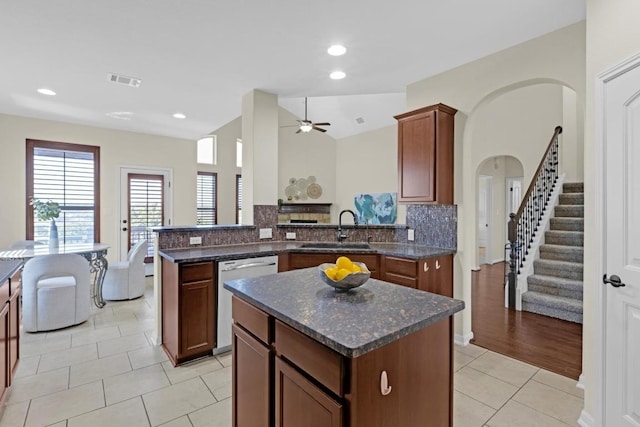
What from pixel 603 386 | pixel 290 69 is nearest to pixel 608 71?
pixel 603 386

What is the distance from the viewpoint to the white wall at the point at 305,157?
364 inches

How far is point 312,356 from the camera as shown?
1.12 m

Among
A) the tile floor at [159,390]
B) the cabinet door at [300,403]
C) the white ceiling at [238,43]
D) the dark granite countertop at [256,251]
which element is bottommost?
the tile floor at [159,390]

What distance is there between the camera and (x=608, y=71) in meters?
1.76

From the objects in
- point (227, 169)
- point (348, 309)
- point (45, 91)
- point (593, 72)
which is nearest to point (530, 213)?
point (593, 72)

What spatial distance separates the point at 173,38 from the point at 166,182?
427 cm

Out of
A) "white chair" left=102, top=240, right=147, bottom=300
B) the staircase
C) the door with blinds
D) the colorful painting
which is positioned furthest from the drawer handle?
the colorful painting

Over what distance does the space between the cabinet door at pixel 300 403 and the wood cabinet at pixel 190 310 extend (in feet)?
5.47

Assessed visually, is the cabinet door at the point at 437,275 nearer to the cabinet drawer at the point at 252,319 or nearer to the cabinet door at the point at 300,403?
the cabinet drawer at the point at 252,319

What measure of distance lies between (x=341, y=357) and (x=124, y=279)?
4.59 metres

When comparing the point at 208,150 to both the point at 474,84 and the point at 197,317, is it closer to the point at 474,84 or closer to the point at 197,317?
the point at 197,317

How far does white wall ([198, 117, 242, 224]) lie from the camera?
804cm

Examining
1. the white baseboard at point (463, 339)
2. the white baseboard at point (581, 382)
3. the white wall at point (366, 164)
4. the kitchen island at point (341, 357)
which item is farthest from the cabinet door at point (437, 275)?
the white wall at point (366, 164)

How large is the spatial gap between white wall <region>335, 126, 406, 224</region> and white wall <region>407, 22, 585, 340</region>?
4200 mm
